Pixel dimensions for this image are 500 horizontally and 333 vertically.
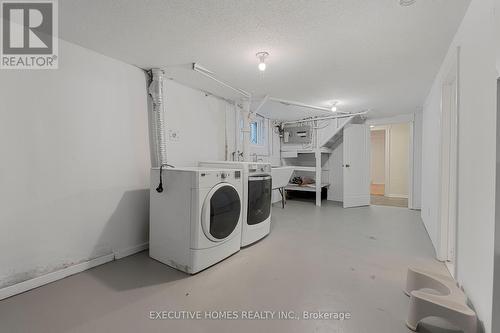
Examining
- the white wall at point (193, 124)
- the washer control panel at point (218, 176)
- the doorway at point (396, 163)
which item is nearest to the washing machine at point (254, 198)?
the washer control panel at point (218, 176)

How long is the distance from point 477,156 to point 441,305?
0.86 metres

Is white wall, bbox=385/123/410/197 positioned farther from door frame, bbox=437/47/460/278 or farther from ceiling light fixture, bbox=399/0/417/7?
ceiling light fixture, bbox=399/0/417/7

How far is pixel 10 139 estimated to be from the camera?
1634mm

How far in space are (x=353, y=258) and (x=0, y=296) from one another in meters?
2.93

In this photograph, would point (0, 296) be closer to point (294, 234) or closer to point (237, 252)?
point (237, 252)

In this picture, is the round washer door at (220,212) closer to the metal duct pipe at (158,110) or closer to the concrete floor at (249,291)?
the concrete floor at (249,291)

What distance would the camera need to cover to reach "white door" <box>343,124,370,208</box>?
4.71 meters

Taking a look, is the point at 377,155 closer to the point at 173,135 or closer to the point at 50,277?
the point at 173,135

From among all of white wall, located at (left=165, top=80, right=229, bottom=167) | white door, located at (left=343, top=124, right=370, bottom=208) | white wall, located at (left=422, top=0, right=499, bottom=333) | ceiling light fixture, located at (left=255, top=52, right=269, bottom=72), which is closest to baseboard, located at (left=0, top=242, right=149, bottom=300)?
white wall, located at (left=165, top=80, right=229, bottom=167)

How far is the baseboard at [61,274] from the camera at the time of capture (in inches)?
64.4

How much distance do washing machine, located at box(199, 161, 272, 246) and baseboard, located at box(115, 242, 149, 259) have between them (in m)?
1.14

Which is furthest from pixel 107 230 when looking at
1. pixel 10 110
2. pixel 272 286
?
pixel 272 286

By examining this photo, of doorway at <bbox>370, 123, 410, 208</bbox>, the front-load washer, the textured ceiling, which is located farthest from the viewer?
doorway at <bbox>370, 123, 410, 208</bbox>

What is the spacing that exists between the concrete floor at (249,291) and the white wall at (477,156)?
502 millimetres
